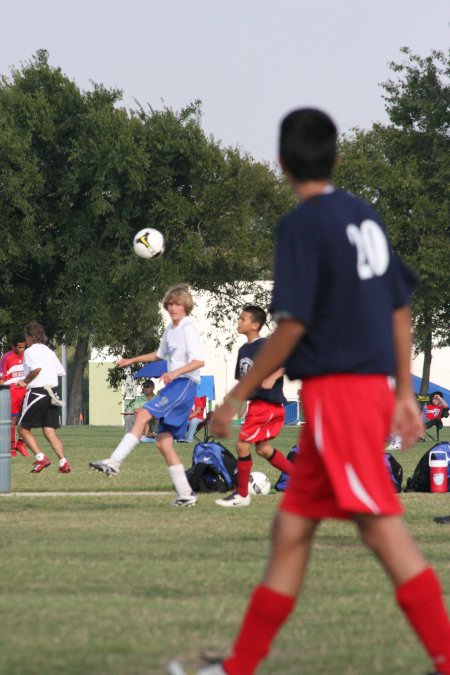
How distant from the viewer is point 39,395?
1691 centimetres

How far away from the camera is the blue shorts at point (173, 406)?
1147 centimetres

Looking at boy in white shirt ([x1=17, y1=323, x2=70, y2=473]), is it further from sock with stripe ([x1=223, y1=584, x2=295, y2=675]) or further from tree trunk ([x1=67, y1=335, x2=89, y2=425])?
tree trunk ([x1=67, y1=335, x2=89, y2=425])

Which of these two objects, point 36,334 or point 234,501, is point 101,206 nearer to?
point 36,334

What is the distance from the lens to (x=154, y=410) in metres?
11.4

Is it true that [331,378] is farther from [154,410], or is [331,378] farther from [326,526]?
[154,410]

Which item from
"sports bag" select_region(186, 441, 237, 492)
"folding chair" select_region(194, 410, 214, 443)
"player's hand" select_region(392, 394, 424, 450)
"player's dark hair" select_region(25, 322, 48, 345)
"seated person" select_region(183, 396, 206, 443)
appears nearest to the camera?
"player's hand" select_region(392, 394, 424, 450)

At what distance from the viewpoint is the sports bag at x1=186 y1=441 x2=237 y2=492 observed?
45.2 feet

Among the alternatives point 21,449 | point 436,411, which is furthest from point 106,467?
point 436,411

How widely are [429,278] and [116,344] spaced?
12037mm

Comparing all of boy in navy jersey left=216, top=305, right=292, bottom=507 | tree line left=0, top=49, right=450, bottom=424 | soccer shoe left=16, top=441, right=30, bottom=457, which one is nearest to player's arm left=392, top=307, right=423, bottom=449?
boy in navy jersey left=216, top=305, right=292, bottom=507

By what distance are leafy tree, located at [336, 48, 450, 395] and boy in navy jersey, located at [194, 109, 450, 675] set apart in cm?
4076

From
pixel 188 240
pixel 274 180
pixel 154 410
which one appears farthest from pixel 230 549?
pixel 274 180

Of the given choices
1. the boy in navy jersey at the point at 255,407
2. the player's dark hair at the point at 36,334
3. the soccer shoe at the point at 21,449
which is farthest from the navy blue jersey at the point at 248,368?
the soccer shoe at the point at 21,449

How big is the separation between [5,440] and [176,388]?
2.62 meters
